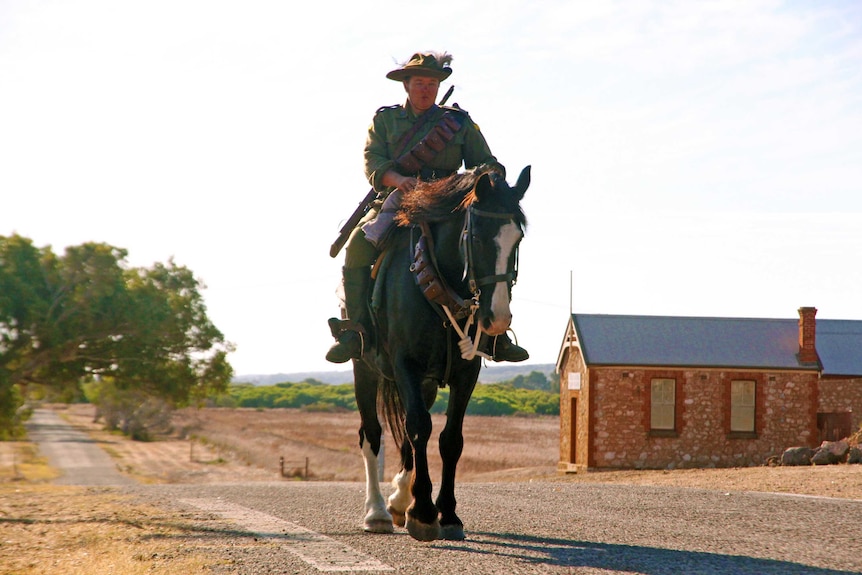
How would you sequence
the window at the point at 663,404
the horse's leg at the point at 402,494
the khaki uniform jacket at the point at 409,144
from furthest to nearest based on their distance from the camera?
1. the window at the point at 663,404
2. the horse's leg at the point at 402,494
3. the khaki uniform jacket at the point at 409,144

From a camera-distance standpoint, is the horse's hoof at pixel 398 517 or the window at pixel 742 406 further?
the window at pixel 742 406

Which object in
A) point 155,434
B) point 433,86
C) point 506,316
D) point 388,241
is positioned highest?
point 433,86

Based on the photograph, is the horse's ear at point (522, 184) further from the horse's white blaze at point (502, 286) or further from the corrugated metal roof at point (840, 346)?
the corrugated metal roof at point (840, 346)

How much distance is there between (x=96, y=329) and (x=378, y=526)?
19649 mm

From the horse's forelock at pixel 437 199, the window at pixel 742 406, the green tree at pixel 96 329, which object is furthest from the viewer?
the window at pixel 742 406

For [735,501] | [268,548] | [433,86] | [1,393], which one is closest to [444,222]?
[433,86]

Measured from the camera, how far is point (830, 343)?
35188 millimetres

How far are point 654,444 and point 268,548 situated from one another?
2786cm

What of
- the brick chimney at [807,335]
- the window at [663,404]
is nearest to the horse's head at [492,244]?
the window at [663,404]

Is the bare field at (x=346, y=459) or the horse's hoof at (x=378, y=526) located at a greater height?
the horse's hoof at (x=378, y=526)

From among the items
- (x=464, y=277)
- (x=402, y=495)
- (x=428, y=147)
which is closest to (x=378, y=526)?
(x=402, y=495)

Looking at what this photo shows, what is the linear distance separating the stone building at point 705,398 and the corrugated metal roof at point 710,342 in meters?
0.05

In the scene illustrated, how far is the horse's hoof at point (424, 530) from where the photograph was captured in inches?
267

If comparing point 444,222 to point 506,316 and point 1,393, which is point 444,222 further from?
point 1,393
